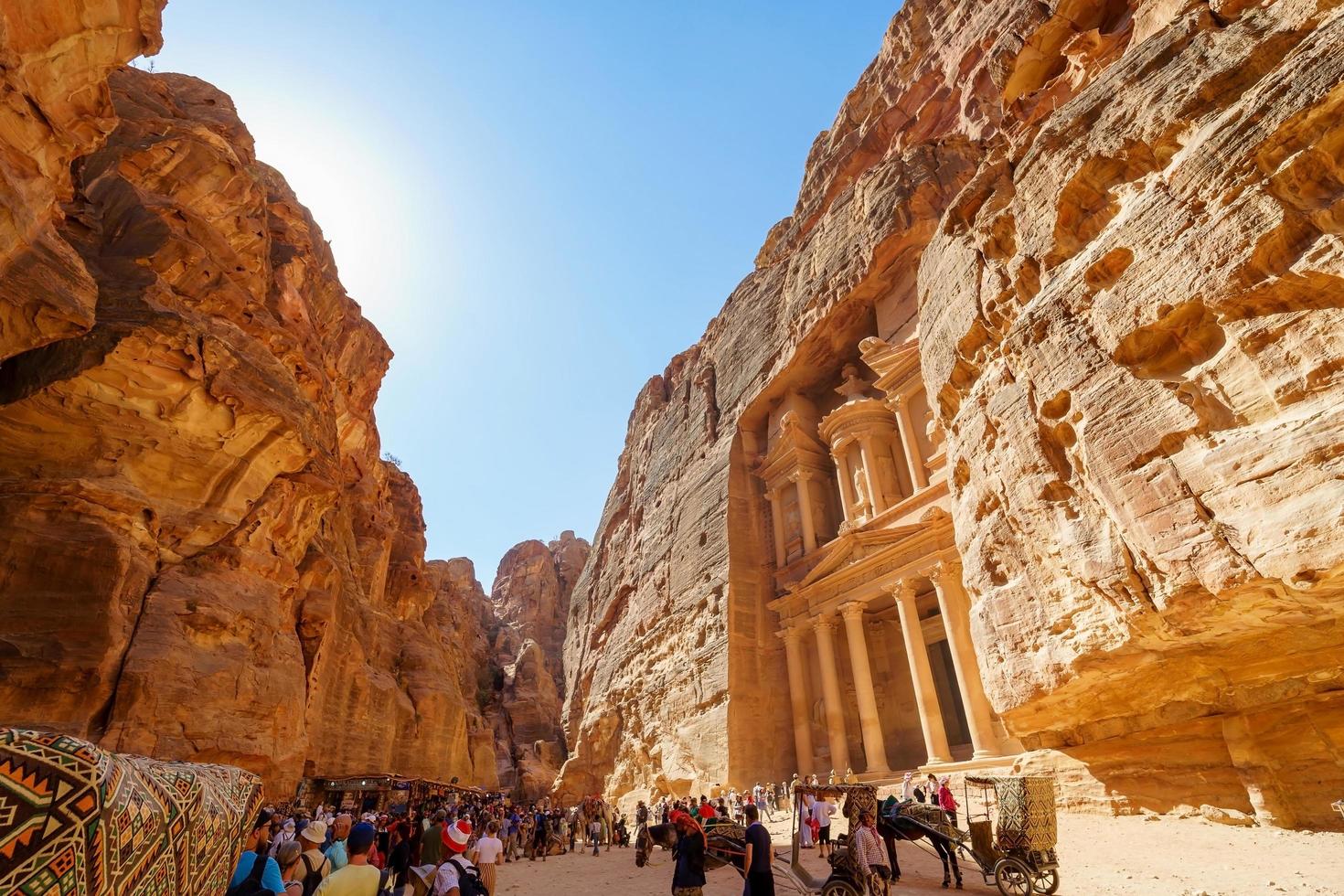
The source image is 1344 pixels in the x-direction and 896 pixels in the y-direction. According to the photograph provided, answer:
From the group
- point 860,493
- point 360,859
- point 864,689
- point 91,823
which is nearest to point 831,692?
point 864,689

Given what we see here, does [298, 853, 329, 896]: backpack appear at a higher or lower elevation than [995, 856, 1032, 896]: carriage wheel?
higher

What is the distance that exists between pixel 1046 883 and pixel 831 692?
16391 millimetres

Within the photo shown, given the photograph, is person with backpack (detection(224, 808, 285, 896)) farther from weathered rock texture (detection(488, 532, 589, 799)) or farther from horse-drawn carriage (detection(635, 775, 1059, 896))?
weathered rock texture (detection(488, 532, 589, 799))

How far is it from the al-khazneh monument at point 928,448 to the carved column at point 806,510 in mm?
1043

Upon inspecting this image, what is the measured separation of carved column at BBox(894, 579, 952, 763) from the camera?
19.7 metres

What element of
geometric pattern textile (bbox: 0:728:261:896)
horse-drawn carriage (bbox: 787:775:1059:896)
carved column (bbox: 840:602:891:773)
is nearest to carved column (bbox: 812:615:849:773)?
carved column (bbox: 840:602:891:773)

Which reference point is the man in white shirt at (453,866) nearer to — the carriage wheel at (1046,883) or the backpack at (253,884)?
the backpack at (253,884)

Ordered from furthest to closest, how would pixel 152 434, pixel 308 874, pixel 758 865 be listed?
1. pixel 152 434
2. pixel 758 865
3. pixel 308 874

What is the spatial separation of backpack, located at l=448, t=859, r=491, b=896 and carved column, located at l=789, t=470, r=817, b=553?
23.7 m

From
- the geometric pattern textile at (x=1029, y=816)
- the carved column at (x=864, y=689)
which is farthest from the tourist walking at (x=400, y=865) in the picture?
the carved column at (x=864, y=689)

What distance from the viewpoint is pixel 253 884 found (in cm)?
436

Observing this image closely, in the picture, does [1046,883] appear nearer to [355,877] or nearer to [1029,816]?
[1029,816]

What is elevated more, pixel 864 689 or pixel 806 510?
pixel 806 510

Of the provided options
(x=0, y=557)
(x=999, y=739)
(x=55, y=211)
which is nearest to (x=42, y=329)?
(x=55, y=211)
